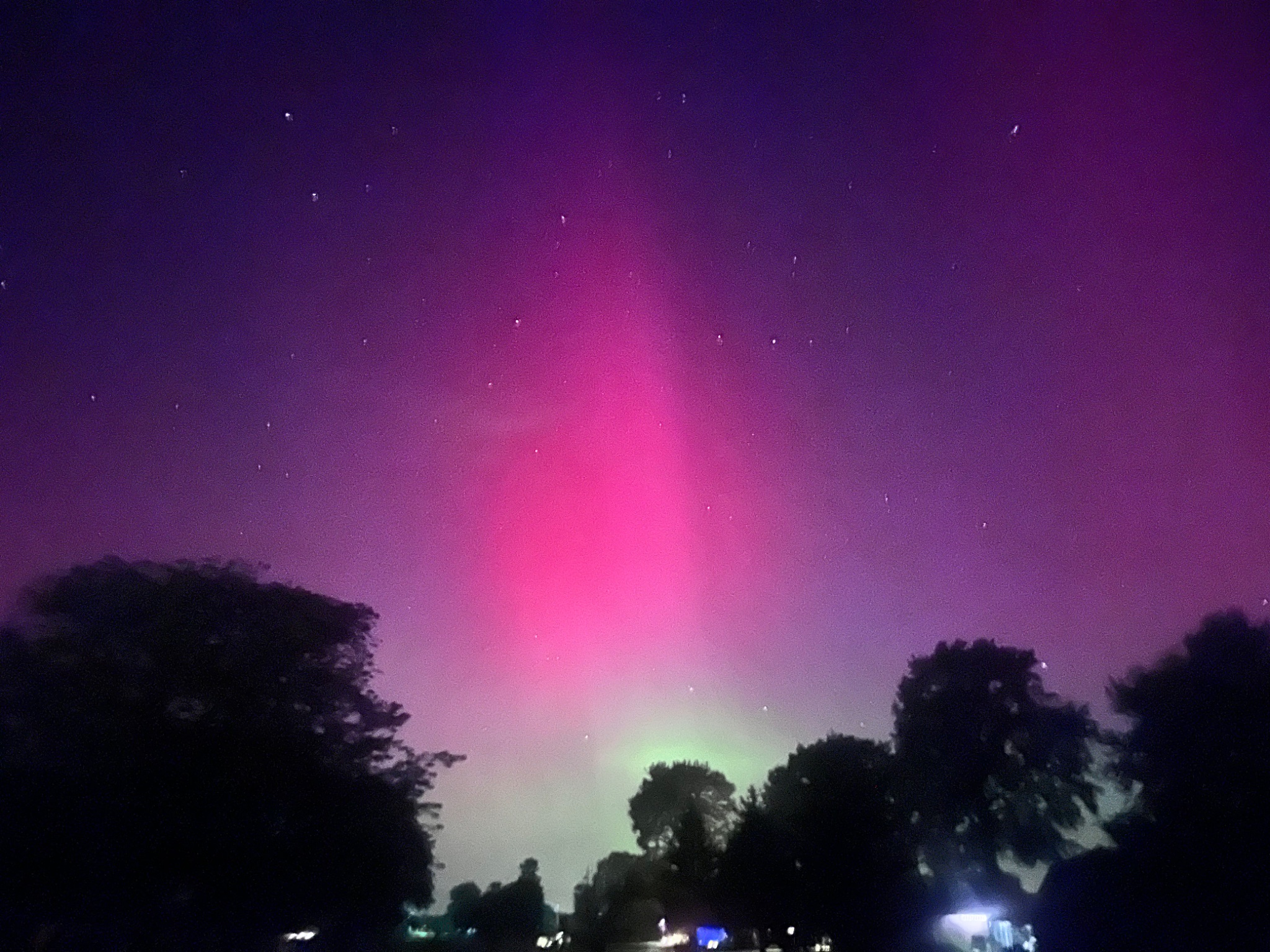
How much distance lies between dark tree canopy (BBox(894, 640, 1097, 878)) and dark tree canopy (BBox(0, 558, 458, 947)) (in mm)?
25105

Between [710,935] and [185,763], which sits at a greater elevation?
[710,935]

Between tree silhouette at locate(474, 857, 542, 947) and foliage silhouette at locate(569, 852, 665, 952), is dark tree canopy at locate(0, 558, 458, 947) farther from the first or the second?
tree silhouette at locate(474, 857, 542, 947)

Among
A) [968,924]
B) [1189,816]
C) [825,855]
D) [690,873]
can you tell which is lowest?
[1189,816]

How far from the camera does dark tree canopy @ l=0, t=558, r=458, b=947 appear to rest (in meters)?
28.1

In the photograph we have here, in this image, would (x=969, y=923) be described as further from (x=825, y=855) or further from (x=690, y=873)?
(x=690, y=873)

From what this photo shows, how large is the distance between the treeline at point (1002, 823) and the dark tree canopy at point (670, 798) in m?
2.56

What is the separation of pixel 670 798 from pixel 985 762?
22517mm

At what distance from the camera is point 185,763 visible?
2969cm

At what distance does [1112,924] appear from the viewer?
3581cm

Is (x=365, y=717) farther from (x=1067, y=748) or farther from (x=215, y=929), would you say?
(x=1067, y=748)

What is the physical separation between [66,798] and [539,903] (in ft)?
151

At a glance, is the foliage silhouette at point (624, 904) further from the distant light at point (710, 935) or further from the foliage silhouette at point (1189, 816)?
the foliage silhouette at point (1189, 816)

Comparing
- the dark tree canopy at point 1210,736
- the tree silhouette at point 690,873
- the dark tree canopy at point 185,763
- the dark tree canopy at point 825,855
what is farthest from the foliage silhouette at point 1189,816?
the dark tree canopy at point 185,763

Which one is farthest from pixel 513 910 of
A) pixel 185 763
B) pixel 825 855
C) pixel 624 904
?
pixel 185 763
